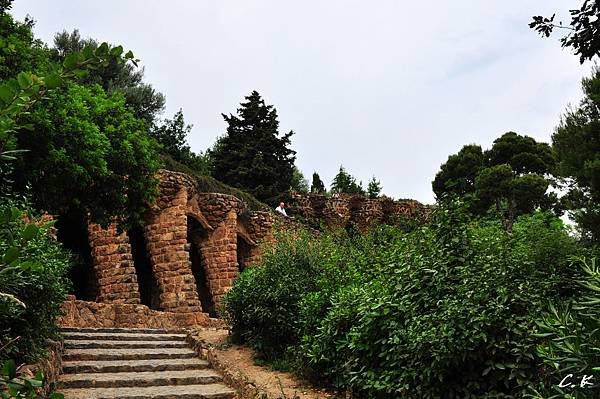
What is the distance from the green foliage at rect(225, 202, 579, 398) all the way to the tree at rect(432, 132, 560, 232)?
15.5 m

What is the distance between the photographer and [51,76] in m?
1.29

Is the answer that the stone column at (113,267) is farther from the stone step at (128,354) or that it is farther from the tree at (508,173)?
the tree at (508,173)

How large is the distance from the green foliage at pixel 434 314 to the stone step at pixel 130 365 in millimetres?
1075

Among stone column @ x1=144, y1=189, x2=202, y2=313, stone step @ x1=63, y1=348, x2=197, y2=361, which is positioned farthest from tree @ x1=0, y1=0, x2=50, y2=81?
stone column @ x1=144, y1=189, x2=202, y2=313

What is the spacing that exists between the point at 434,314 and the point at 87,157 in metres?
5.19

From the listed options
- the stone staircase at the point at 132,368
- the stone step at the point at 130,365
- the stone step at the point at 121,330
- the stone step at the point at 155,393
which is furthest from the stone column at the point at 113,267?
the stone step at the point at 155,393

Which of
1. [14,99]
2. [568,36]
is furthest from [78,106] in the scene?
[14,99]

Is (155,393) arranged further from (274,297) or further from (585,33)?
(585,33)

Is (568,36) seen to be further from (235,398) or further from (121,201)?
(121,201)

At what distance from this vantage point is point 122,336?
9891 millimetres

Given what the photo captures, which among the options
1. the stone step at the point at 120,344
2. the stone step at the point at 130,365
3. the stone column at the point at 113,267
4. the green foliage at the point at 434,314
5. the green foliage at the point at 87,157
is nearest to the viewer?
the green foliage at the point at 434,314

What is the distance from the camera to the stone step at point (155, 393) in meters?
6.70

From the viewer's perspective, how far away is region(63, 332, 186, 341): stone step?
9.42 metres
